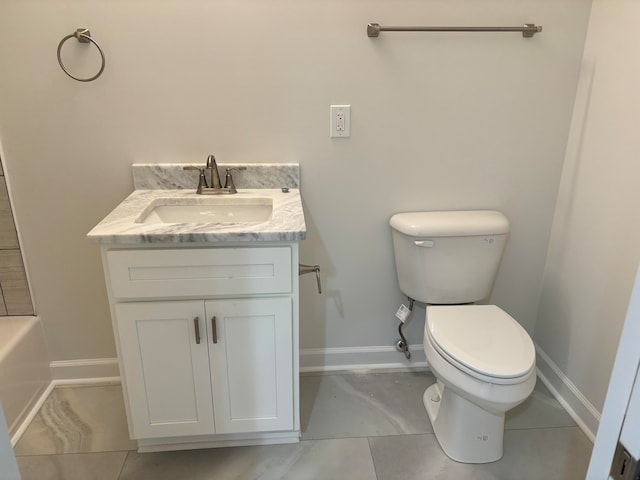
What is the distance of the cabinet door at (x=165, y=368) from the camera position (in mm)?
1506

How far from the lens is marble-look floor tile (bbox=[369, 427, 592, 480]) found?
65.3 inches

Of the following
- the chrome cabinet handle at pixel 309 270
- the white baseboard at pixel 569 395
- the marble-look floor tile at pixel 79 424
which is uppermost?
the chrome cabinet handle at pixel 309 270

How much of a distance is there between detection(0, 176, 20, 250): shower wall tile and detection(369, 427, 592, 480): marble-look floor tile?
1.56 m

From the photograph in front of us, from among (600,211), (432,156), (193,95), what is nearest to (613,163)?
(600,211)

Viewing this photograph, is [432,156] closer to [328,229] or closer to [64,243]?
[328,229]

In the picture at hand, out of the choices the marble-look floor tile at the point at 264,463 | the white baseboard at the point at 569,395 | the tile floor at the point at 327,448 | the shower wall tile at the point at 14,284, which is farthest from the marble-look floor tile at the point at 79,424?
the white baseboard at the point at 569,395

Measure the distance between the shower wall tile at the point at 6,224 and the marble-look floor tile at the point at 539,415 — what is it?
6.70 feet

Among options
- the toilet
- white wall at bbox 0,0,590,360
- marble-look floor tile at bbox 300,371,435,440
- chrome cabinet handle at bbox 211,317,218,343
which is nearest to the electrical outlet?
white wall at bbox 0,0,590,360

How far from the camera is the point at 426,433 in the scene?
1.84 m

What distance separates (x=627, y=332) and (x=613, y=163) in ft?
4.35

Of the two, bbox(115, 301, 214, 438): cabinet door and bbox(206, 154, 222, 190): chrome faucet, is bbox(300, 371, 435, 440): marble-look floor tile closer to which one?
bbox(115, 301, 214, 438): cabinet door

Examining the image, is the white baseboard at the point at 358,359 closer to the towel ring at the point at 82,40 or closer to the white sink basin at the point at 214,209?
the white sink basin at the point at 214,209

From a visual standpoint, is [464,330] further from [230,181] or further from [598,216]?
[230,181]

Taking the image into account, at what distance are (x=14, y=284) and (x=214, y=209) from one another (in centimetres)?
89
